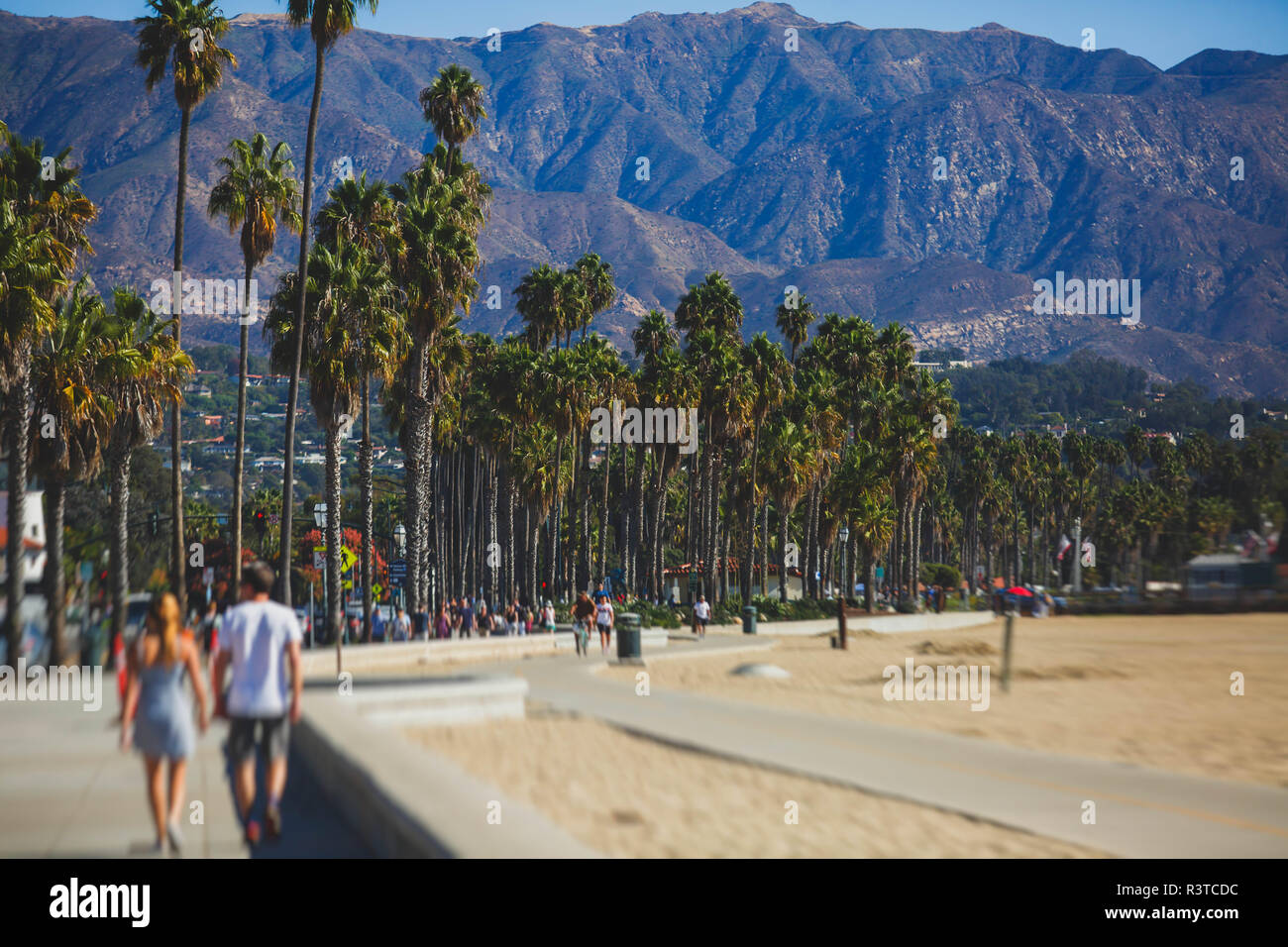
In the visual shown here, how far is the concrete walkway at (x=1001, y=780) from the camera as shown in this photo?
9.40m

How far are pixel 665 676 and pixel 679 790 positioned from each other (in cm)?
1530

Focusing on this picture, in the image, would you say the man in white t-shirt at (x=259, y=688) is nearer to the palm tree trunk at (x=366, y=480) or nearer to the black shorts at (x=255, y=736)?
the black shorts at (x=255, y=736)

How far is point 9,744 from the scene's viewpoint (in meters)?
12.6

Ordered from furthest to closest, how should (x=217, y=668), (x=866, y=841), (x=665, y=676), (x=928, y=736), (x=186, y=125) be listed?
1. (x=186, y=125)
2. (x=665, y=676)
3. (x=928, y=736)
4. (x=866, y=841)
5. (x=217, y=668)

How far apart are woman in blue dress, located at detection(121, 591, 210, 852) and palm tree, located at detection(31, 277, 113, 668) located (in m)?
21.8

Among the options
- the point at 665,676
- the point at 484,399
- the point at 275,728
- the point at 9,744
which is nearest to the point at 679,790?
the point at 275,728

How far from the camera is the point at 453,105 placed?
4231 centimetres

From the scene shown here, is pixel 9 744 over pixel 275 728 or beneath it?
beneath

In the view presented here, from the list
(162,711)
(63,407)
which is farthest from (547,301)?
(162,711)

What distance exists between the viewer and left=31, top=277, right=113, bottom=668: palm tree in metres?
27.9

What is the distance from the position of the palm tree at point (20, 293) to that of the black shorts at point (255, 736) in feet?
61.2

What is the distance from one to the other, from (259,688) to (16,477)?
2104cm

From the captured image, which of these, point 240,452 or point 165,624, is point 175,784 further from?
point 240,452
